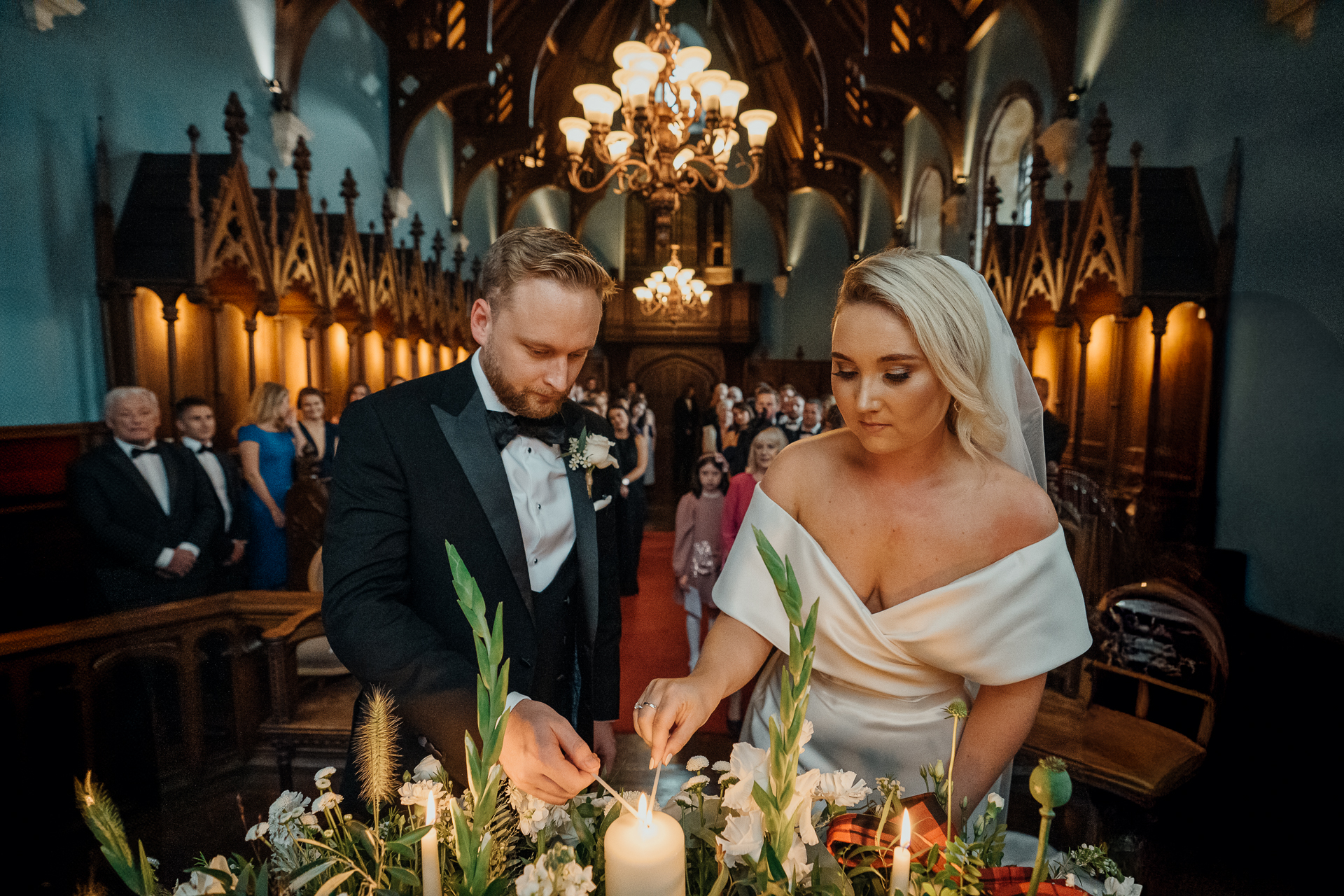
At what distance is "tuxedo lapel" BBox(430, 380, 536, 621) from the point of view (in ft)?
4.86

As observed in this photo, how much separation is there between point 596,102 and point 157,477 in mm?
3979

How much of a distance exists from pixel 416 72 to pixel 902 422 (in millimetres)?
9886

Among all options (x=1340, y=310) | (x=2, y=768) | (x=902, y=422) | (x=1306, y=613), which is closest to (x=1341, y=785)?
(x=1306, y=613)

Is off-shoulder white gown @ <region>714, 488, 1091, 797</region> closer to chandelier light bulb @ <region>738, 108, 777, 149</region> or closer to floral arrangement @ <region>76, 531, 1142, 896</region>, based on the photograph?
floral arrangement @ <region>76, 531, 1142, 896</region>

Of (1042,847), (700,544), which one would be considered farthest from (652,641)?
(1042,847)

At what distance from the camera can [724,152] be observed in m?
5.59

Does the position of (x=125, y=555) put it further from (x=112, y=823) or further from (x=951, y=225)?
(x=951, y=225)


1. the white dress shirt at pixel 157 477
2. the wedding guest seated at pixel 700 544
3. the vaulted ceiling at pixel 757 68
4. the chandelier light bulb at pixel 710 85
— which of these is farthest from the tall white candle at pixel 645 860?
the vaulted ceiling at pixel 757 68

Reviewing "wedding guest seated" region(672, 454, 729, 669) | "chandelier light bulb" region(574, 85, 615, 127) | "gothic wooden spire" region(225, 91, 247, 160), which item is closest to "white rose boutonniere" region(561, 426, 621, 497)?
"wedding guest seated" region(672, 454, 729, 669)

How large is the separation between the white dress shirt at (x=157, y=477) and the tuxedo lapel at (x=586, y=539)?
9.26 feet

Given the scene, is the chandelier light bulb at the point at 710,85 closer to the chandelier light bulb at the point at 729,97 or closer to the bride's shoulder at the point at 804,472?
the chandelier light bulb at the point at 729,97

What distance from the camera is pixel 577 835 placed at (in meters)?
0.89

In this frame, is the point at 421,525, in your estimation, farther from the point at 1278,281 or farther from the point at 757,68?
the point at 757,68

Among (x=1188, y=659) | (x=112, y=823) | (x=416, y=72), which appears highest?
(x=416, y=72)
